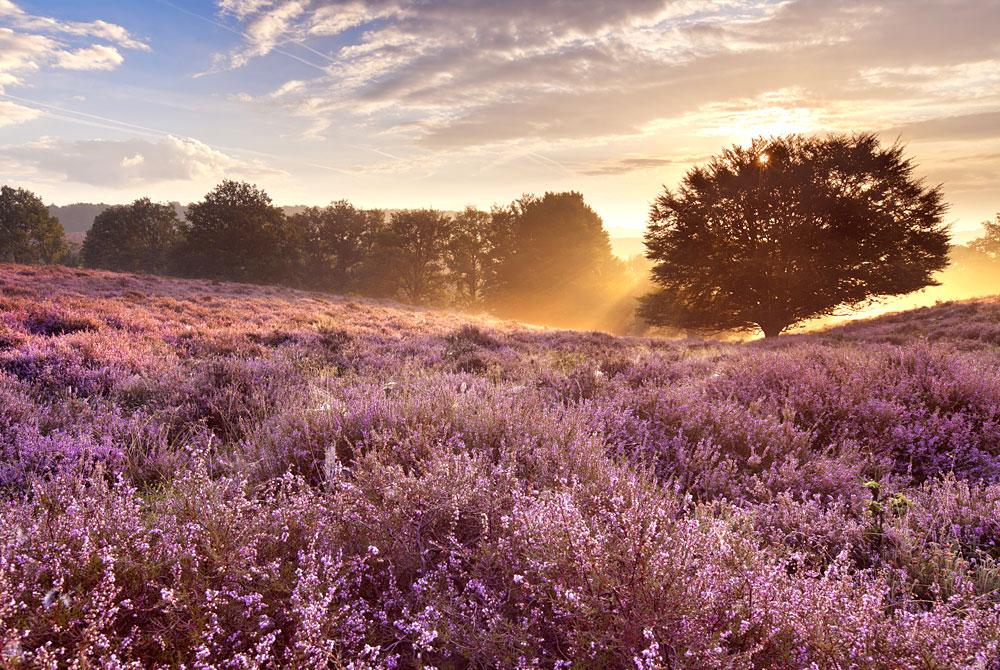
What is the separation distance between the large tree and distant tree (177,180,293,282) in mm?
37120

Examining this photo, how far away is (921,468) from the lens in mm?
3756

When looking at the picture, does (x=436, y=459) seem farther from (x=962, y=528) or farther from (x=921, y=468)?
(x=921, y=468)

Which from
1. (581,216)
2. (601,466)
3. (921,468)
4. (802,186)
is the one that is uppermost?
(581,216)

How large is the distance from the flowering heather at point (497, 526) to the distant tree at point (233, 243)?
147 ft

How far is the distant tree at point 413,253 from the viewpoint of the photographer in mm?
51031

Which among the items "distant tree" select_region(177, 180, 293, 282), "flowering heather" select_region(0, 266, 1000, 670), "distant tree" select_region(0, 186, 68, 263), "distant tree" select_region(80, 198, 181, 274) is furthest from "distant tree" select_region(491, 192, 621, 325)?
"distant tree" select_region(0, 186, 68, 263)

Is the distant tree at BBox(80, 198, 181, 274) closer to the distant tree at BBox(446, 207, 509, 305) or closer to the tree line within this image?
the tree line

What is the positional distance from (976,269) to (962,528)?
12121 cm

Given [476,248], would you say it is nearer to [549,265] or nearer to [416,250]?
[416,250]

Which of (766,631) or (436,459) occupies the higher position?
(436,459)

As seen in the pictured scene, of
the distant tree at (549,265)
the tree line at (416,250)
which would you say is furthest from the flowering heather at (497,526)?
the distant tree at (549,265)

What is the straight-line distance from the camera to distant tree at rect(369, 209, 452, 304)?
51.0 metres

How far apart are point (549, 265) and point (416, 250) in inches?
546

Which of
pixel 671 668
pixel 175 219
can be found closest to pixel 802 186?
pixel 671 668
